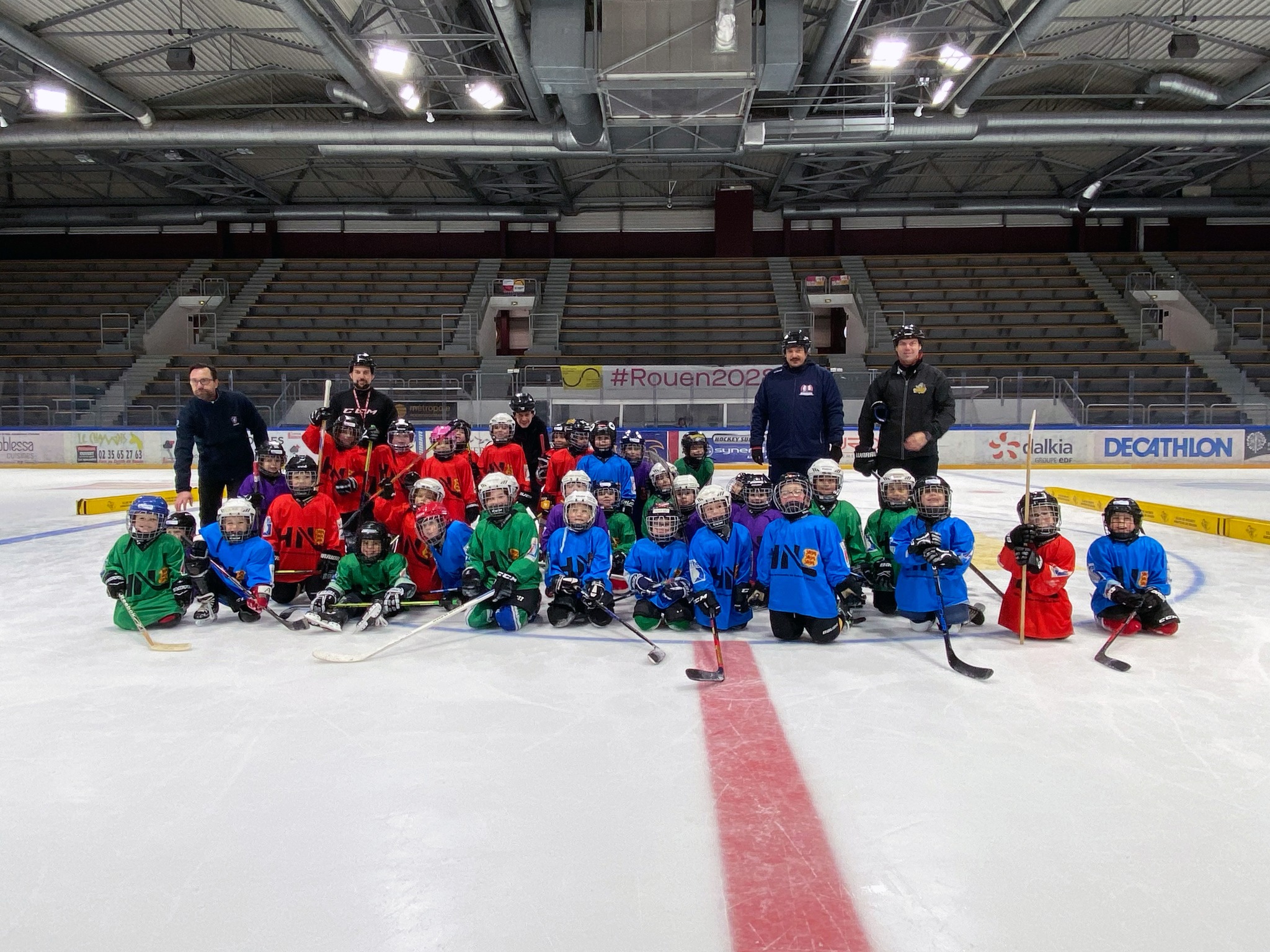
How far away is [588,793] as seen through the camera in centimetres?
227

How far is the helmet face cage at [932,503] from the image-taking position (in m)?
4.14

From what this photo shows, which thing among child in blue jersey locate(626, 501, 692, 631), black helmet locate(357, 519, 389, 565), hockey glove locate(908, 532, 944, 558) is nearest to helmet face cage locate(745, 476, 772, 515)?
child in blue jersey locate(626, 501, 692, 631)

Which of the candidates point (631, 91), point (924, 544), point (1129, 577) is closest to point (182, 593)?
point (924, 544)

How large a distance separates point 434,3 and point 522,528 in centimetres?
1044

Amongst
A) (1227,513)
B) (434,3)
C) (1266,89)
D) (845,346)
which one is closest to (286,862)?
(1227,513)

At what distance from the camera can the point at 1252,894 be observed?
5.84ft

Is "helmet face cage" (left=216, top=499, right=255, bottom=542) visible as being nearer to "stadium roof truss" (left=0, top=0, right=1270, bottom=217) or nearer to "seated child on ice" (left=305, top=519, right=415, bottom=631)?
"seated child on ice" (left=305, top=519, right=415, bottom=631)

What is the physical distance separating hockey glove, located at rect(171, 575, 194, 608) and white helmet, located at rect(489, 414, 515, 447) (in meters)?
2.55

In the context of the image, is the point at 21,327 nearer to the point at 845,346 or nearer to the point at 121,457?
the point at 121,457

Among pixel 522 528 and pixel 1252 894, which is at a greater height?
pixel 522 528

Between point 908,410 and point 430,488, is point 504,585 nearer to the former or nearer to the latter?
point 430,488

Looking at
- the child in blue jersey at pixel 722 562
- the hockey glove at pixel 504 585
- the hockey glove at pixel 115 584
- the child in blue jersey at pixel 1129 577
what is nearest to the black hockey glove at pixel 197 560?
the hockey glove at pixel 115 584

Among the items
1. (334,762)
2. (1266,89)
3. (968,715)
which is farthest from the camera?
(1266,89)

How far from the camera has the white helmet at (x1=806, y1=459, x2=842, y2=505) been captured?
453cm
